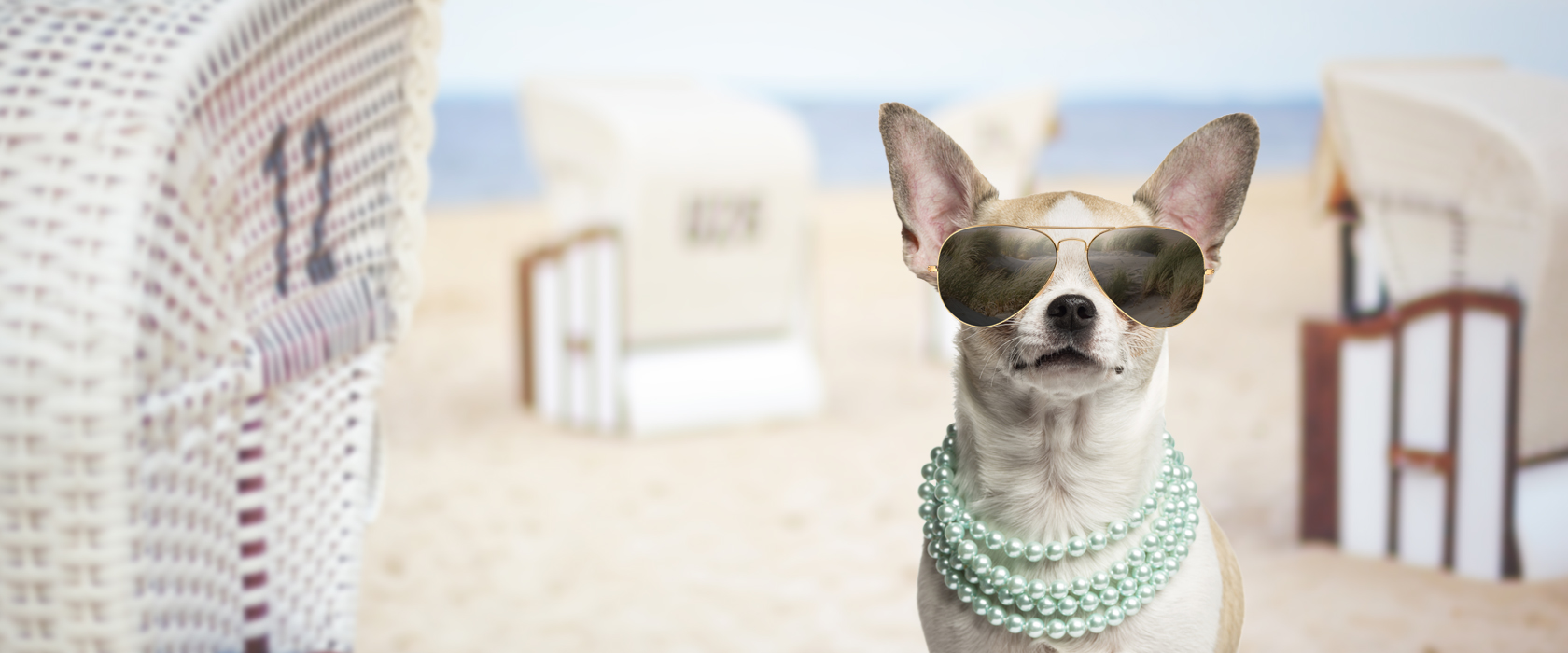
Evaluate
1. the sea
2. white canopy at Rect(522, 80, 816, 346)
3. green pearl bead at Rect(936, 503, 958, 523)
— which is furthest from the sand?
the sea

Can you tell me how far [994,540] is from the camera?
1.01m

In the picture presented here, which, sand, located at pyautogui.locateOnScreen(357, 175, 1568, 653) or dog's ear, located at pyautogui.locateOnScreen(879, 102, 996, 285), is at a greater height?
dog's ear, located at pyautogui.locateOnScreen(879, 102, 996, 285)

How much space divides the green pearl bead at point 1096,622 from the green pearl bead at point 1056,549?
64 millimetres

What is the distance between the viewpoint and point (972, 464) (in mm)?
1078

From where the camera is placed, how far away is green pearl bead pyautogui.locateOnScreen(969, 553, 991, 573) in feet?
3.28

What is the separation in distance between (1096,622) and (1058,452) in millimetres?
170

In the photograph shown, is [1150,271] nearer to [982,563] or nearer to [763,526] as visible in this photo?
[982,563]

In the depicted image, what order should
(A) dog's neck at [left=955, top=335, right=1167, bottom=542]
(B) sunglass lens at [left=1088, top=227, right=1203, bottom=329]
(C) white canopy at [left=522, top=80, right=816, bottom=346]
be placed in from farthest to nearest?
(C) white canopy at [left=522, top=80, right=816, bottom=346]
(A) dog's neck at [left=955, top=335, right=1167, bottom=542]
(B) sunglass lens at [left=1088, top=227, right=1203, bottom=329]

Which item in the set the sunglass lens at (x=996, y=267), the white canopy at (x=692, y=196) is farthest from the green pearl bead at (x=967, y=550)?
the white canopy at (x=692, y=196)

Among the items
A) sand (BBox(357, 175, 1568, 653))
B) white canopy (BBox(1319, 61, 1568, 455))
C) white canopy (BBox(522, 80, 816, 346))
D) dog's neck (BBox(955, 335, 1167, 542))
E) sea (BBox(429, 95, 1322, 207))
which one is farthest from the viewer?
sea (BBox(429, 95, 1322, 207))

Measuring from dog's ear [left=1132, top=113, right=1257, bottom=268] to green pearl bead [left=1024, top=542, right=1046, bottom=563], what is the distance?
1.05ft

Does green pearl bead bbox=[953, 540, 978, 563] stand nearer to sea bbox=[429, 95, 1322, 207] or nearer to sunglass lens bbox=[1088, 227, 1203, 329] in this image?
sunglass lens bbox=[1088, 227, 1203, 329]

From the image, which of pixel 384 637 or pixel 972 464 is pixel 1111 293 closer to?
pixel 972 464

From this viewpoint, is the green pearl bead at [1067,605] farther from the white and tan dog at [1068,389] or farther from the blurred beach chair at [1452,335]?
the blurred beach chair at [1452,335]
